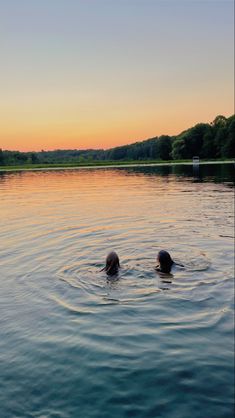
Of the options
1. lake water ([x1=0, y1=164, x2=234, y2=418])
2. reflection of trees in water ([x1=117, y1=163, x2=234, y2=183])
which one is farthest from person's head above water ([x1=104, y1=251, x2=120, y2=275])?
reflection of trees in water ([x1=117, y1=163, x2=234, y2=183])

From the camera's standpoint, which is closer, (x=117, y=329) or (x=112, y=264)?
(x=117, y=329)

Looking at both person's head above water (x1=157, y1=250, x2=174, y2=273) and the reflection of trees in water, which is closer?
person's head above water (x1=157, y1=250, x2=174, y2=273)

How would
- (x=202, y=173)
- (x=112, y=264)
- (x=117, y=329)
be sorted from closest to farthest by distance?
(x=117, y=329) → (x=112, y=264) → (x=202, y=173)

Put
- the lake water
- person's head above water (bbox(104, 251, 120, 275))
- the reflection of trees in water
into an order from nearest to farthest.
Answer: the lake water, person's head above water (bbox(104, 251, 120, 275)), the reflection of trees in water

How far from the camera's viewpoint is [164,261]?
12211 millimetres

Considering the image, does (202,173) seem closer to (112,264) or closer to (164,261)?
(164,261)

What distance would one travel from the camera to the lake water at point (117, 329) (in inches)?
241

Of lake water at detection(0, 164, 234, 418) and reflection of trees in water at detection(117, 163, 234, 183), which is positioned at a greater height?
reflection of trees in water at detection(117, 163, 234, 183)

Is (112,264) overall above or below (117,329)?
above

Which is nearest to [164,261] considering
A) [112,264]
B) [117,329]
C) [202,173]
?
[112,264]

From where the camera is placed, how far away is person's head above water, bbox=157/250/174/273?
1219 centimetres

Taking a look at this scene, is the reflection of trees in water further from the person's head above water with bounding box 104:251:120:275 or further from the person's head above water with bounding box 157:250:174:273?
the person's head above water with bounding box 104:251:120:275

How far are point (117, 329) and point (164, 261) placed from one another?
4.06 m

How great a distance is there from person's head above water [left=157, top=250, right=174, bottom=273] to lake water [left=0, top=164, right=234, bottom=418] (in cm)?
30
